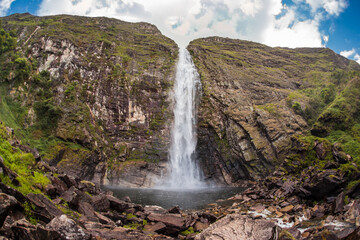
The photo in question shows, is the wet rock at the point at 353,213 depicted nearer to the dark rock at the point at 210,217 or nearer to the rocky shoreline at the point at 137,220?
the rocky shoreline at the point at 137,220

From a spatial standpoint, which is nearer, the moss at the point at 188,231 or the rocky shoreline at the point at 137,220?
the rocky shoreline at the point at 137,220

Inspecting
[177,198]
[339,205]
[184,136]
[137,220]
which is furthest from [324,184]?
[184,136]

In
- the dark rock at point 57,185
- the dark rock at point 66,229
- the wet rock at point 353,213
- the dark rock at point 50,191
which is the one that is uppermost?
the dark rock at point 57,185

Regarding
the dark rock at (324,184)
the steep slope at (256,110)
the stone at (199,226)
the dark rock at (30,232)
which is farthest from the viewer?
the steep slope at (256,110)

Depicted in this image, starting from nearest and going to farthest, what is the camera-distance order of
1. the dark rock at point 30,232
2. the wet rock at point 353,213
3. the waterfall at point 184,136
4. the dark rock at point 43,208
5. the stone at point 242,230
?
the dark rock at point 30,232, the stone at point 242,230, the dark rock at point 43,208, the wet rock at point 353,213, the waterfall at point 184,136

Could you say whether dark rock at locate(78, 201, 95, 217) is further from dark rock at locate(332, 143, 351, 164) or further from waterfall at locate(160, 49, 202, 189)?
waterfall at locate(160, 49, 202, 189)

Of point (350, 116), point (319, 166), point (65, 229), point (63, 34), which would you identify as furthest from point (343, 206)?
point (63, 34)

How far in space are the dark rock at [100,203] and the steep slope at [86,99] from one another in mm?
25366

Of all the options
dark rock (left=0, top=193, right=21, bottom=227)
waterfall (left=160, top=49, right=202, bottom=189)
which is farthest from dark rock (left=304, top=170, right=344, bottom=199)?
waterfall (left=160, top=49, right=202, bottom=189)

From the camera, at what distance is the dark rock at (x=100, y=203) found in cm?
1022

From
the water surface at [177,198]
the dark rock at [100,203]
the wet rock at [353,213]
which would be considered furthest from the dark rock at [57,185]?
the wet rock at [353,213]

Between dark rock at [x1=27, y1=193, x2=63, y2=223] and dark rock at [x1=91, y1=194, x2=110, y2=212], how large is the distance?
3.57 metres

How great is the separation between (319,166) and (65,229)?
68.7 ft

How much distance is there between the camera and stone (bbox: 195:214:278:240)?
562cm
